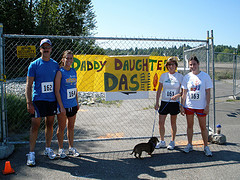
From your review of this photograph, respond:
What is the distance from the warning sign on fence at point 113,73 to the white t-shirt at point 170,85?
52cm

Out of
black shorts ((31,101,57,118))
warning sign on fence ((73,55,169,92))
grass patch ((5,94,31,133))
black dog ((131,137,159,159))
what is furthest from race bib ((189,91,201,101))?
grass patch ((5,94,31,133))

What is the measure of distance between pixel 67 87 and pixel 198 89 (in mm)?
2432

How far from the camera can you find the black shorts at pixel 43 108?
3.64m

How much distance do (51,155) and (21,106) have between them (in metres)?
2.92

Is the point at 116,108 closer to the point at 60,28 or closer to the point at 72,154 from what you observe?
the point at 72,154

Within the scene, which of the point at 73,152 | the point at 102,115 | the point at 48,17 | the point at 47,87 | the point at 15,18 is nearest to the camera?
the point at 47,87

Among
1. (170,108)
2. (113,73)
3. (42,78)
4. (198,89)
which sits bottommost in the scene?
(170,108)

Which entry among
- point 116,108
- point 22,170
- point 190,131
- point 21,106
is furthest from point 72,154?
point 116,108

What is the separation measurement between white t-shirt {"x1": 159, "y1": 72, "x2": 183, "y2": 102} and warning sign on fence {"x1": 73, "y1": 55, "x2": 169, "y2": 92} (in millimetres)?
524

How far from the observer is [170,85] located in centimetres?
433

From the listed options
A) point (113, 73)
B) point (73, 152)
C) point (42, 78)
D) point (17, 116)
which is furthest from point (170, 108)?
point (17, 116)

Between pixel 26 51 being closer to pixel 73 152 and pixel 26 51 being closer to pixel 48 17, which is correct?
pixel 73 152

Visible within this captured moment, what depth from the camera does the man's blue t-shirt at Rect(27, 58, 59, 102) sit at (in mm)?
3588

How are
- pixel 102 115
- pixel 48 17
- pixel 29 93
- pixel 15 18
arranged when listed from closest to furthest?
pixel 29 93
pixel 102 115
pixel 15 18
pixel 48 17
